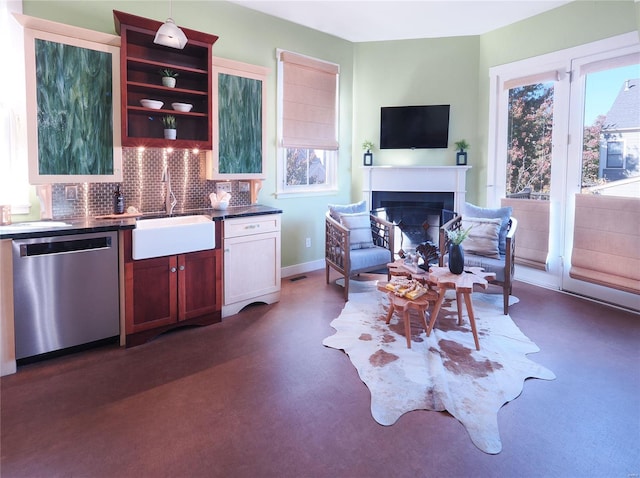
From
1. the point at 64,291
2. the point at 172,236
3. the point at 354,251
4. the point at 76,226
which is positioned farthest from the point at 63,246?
the point at 354,251

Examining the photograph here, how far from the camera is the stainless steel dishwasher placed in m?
2.64

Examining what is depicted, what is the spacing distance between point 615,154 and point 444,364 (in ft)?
9.14

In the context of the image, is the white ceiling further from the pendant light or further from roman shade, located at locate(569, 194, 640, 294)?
roman shade, located at locate(569, 194, 640, 294)

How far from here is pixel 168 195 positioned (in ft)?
12.0

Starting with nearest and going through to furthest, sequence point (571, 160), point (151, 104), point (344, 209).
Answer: point (151, 104)
point (571, 160)
point (344, 209)

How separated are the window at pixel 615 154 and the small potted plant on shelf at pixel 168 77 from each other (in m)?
3.97

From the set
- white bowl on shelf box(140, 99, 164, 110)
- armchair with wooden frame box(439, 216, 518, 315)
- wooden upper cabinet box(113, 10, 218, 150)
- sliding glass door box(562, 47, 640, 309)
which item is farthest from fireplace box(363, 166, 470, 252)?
white bowl on shelf box(140, 99, 164, 110)

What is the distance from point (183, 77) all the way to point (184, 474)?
10.2ft

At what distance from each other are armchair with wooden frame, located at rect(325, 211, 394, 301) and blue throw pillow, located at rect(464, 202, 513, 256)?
856 mm

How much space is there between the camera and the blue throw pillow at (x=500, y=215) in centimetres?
417

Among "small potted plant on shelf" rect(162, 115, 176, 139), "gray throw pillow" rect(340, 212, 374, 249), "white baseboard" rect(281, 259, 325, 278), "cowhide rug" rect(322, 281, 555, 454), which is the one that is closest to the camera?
"cowhide rug" rect(322, 281, 555, 454)

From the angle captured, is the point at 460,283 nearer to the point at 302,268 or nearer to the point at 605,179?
the point at 605,179

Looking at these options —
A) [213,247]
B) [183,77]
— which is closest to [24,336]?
[213,247]

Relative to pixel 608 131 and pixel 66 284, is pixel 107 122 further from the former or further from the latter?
pixel 608 131
